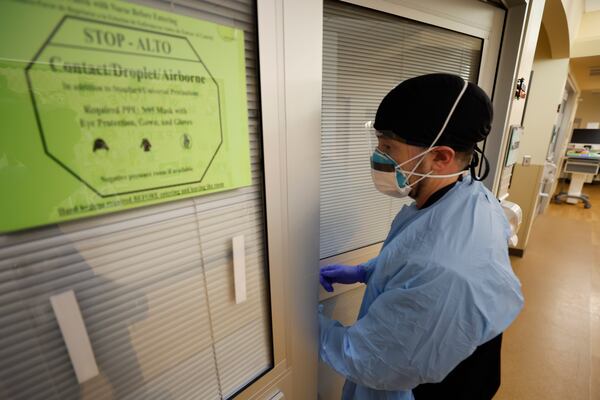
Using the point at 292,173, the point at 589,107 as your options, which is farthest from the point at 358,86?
the point at 589,107

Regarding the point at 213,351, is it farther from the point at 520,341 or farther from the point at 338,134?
the point at 520,341

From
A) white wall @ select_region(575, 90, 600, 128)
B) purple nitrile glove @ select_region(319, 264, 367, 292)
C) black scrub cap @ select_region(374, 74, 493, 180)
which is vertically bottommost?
purple nitrile glove @ select_region(319, 264, 367, 292)

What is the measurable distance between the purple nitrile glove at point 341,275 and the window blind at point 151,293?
1.43 feet

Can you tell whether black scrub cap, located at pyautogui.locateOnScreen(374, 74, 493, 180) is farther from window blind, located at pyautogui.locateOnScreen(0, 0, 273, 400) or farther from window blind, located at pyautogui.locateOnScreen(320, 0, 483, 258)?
window blind, located at pyautogui.locateOnScreen(0, 0, 273, 400)

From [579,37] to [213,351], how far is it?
6241mm

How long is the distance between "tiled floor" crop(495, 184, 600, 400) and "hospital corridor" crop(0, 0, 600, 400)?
4.41ft

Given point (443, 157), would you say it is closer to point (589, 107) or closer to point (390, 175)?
point (390, 175)

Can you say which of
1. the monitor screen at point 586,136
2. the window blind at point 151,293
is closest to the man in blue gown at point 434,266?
the window blind at point 151,293

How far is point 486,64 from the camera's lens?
5.05 ft

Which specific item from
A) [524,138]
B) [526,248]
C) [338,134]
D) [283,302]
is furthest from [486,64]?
[526,248]

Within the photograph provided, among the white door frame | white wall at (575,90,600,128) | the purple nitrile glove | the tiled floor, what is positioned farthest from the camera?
white wall at (575,90,600,128)

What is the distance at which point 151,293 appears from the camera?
514mm

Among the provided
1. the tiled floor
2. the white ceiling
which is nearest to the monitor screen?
the white ceiling

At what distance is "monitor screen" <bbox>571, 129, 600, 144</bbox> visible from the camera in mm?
6238
